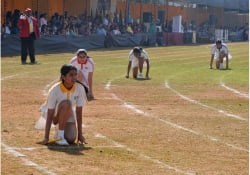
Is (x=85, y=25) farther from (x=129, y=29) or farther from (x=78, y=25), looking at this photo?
(x=129, y=29)

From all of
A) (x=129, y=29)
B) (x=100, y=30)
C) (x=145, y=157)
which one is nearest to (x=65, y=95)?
(x=145, y=157)

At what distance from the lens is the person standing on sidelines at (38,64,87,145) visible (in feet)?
37.1

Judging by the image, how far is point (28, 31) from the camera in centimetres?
2900

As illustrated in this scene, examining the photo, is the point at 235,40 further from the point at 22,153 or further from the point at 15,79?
the point at 22,153

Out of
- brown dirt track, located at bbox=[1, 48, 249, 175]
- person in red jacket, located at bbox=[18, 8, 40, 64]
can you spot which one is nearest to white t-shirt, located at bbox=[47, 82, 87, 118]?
brown dirt track, located at bbox=[1, 48, 249, 175]

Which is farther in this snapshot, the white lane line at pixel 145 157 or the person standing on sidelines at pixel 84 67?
the person standing on sidelines at pixel 84 67

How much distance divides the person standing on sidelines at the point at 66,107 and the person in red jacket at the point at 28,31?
17435mm

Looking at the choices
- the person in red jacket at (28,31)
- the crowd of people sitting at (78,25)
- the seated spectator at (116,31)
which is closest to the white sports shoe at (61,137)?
the person in red jacket at (28,31)

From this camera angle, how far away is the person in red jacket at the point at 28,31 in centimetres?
2866

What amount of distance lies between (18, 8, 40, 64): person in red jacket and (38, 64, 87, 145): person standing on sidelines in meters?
17.4

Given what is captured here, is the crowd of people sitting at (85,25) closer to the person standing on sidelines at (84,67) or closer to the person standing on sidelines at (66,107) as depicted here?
the person standing on sidelines at (84,67)

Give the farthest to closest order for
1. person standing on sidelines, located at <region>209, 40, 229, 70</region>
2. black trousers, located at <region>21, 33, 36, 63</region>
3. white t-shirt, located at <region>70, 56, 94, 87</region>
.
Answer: person standing on sidelines, located at <region>209, 40, 229, 70</region> < black trousers, located at <region>21, 33, 36, 63</region> < white t-shirt, located at <region>70, 56, 94, 87</region>

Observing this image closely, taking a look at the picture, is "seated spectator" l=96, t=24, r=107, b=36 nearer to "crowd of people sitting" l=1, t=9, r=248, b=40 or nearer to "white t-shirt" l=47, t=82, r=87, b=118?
"crowd of people sitting" l=1, t=9, r=248, b=40

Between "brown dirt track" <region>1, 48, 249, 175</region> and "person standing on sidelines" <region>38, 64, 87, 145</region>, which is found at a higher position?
"person standing on sidelines" <region>38, 64, 87, 145</region>
